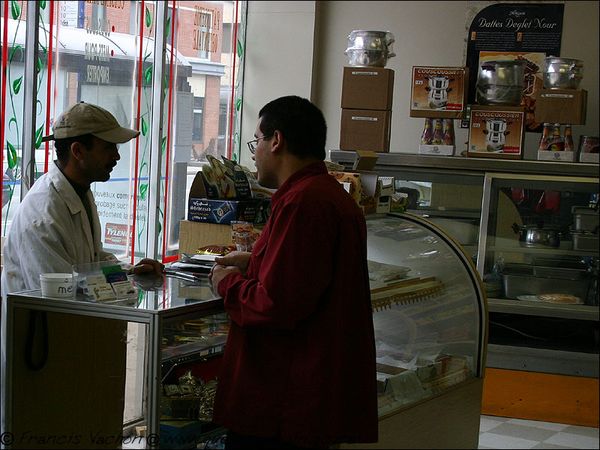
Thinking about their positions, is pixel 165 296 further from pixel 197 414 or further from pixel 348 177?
Answer: pixel 348 177

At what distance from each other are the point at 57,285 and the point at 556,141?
12.5 feet

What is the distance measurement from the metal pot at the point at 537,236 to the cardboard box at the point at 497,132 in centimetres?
47

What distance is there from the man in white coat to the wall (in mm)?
3772

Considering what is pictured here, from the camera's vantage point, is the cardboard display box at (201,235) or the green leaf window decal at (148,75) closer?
the cardboard display box at (201,235)

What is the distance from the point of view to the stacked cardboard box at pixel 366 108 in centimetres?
531

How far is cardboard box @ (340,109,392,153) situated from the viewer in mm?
5355

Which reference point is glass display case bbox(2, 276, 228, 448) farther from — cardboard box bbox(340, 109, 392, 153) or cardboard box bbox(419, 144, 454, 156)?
cardboard box bbox(419, 144, 454, 156)

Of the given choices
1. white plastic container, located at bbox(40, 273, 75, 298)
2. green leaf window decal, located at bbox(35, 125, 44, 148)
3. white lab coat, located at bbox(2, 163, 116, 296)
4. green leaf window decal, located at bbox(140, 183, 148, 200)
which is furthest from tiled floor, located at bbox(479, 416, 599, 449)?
white plastic container, located at bbox(40, 273, 75, 298)

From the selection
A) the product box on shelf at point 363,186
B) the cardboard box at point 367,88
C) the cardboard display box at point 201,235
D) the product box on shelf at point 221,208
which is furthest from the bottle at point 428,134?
the cardboard display box at point 201,235

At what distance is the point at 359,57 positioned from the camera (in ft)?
17.9

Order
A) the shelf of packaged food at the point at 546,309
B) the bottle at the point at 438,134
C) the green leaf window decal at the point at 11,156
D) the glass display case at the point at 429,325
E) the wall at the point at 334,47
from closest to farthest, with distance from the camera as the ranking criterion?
the glass display case at the point at 429,325 → the green leaf window decal at the point at 11,156 → the shelf of packaged food at the point at 546,309 → the bottle at the point at 438,134 → the wall at the point at 334,47

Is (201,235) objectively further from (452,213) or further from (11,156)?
(452,213)

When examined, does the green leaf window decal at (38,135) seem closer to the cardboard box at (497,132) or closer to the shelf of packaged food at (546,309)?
the cardboard box at (497,132)

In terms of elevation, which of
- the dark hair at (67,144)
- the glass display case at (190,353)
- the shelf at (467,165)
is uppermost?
the dark hair at (67,144)
